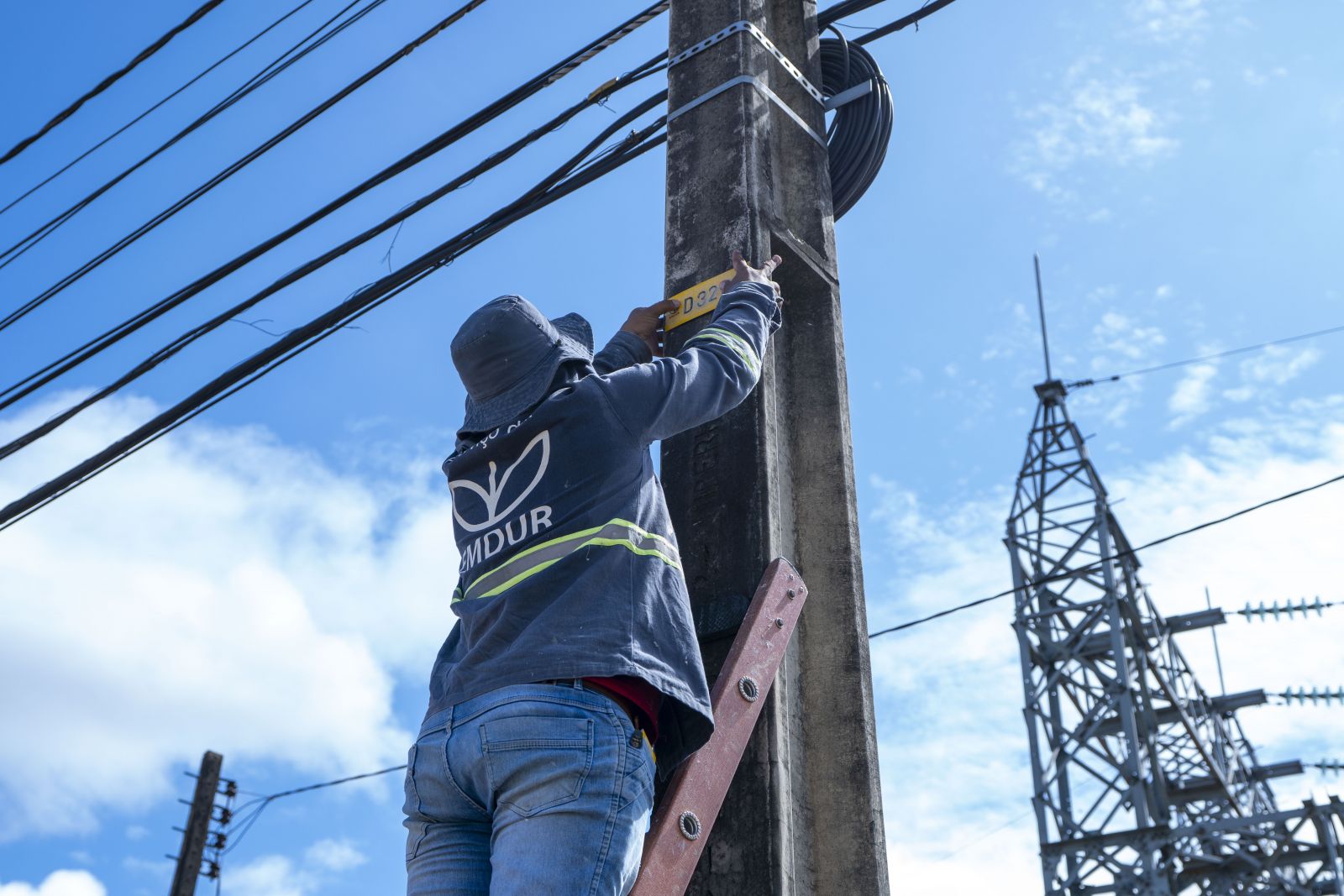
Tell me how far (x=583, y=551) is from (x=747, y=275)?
1170mm

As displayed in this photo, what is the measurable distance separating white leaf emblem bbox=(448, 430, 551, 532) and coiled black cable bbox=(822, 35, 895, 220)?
1942mm

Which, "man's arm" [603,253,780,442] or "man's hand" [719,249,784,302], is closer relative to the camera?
"man's arm" [603,253,780,442]

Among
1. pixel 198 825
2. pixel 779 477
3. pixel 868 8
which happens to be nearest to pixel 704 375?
pixel 779 477

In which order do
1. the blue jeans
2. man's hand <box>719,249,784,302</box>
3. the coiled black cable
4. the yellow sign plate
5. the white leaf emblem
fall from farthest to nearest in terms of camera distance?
1. the coiled black cable
2. the yellow sign plate
3. man's hand <box>719,249,784,302</box>
4. the white leaf emblem
5. the blue jeans

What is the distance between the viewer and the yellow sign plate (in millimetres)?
3400

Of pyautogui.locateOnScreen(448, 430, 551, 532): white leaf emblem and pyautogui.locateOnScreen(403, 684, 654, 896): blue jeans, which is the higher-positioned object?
pyautogui.locateOnScreen(448, 430, 551, 532): white leaf emblem

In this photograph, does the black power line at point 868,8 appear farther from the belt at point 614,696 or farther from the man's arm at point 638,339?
the belt at point 614,696

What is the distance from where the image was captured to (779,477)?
333 cm

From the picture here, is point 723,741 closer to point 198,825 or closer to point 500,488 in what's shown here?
point 500,488

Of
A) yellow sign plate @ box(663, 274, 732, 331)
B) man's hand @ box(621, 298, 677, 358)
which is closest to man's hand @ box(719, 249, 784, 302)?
yellow sign plate @ box(663, 274, 732, 331)

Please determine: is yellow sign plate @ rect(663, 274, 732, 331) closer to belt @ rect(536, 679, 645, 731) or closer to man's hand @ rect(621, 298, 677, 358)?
man's hand @ rect(621, 298, 677, 358)

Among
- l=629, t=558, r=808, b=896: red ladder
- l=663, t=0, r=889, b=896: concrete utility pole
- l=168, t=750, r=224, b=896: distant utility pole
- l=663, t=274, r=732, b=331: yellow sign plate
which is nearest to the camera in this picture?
l=629, t=558, r=808, b=896: red ladder

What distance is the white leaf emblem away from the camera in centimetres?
242

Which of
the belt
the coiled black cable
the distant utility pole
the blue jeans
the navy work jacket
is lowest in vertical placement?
the blue jeans
